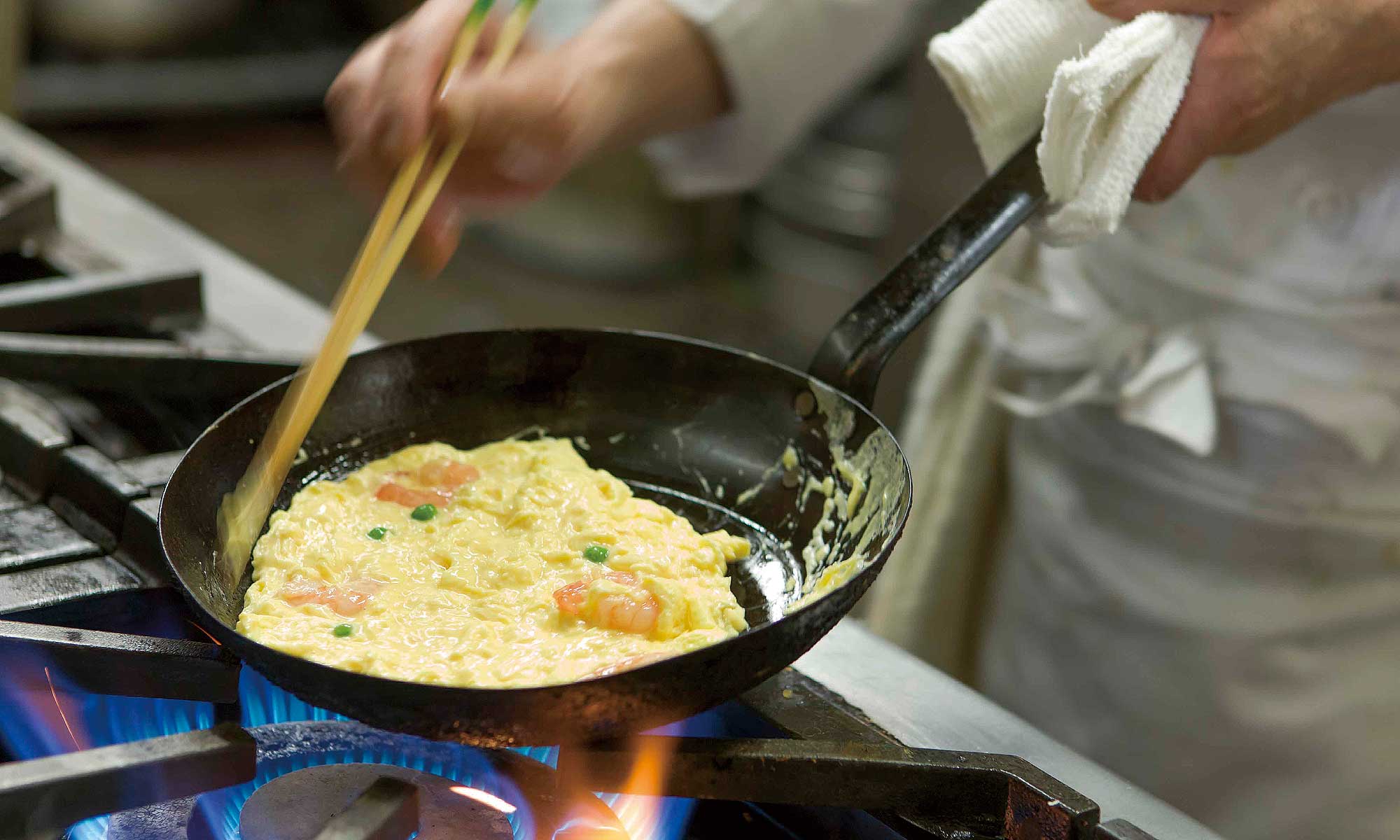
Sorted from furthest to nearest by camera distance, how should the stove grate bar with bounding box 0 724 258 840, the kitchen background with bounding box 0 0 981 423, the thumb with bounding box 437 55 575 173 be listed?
the kitchen background with bounding box 0 0 981 423 < the thumb with bounding box 437 55 575 173 < the stove grate bar with bounding box 0 724 258 840

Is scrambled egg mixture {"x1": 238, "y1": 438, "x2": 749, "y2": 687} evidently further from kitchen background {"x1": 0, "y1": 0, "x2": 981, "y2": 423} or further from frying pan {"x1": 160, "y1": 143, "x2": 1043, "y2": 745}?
kitchen background {"x1": 0, "y1": 0, "x2": 981, "y2": 423}

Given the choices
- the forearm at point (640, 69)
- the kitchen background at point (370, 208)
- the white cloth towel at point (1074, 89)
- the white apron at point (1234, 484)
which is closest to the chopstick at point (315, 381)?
the forearm at point (640, 69)

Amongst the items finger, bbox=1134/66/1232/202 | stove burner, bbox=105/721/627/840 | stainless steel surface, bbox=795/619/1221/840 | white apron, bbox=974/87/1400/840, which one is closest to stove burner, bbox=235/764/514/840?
stove burner, bbox=105/721/627/840

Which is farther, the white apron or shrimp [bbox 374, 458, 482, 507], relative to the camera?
the white apron

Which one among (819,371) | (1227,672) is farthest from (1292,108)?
(1227,672)

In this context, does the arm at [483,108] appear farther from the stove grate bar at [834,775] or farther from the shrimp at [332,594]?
the stove grate bar at [834,775]

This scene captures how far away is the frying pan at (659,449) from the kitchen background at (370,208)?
230 centimetres

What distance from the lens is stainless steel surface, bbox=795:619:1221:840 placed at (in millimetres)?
854

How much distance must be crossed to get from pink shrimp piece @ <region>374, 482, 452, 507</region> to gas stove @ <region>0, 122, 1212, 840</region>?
7.1 inches

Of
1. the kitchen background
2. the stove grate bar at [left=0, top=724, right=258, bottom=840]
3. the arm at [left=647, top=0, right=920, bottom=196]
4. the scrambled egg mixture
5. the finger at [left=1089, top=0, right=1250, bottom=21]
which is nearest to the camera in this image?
the stove grate bar at [left=0, top=724, right=258, bottom=840]

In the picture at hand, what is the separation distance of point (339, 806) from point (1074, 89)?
739mm

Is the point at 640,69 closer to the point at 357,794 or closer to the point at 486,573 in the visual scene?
the point at 486,573

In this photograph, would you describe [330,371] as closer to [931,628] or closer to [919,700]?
[919,700]

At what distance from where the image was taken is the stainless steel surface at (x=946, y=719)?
0.85 meters
